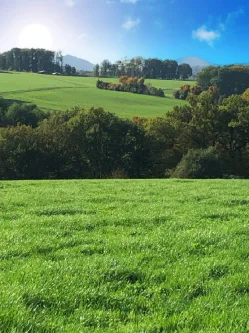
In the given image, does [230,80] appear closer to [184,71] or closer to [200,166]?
[184,71]

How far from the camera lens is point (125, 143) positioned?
195 feet

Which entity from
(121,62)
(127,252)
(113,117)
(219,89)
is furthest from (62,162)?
(121,62)

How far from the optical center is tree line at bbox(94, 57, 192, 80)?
185125 mm

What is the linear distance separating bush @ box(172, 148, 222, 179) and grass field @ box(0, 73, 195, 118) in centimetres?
4242

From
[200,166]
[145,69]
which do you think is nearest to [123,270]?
[200,166]

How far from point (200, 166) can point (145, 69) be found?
488ft

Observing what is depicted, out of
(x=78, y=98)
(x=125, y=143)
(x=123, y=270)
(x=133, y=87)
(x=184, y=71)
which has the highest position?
(x=184, y=71)

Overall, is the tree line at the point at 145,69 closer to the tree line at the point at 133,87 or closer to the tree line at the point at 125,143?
the tree line at the point at 133,87

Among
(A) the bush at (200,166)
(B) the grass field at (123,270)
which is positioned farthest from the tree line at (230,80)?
Answer: (B) the grass field at (123,270)

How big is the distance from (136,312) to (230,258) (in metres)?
2.97

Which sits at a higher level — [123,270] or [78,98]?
[123,270]

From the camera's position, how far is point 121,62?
188125 millimetres

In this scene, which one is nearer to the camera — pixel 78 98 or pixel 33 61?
pixel 78 98

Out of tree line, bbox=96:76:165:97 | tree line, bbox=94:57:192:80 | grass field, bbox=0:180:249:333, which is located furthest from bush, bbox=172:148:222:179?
tree line, bbox=94:57:192:80
